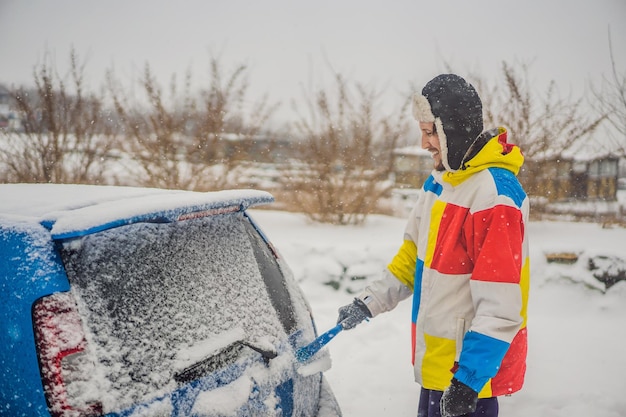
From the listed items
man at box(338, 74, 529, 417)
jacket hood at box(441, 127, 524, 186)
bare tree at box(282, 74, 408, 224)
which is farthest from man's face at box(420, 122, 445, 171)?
bare tree at box(282, 74, 408, 224)

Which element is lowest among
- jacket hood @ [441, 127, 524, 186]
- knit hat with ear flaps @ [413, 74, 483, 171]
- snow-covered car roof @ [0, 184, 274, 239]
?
snow-covered car roof @ [0, 184, 274, 239]

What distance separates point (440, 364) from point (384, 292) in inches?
20.9

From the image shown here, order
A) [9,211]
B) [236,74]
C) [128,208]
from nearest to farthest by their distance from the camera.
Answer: [128,208], [9,211], [236,74]

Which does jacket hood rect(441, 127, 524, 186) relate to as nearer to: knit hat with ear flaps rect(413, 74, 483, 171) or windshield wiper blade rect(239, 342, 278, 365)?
knit hat with ear flaps rect(413, 74, 483, 171)

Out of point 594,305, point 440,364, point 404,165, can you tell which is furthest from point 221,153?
point 440,364

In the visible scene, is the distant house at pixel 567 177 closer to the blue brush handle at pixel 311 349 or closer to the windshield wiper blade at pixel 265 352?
the blue brush handle at pixel 311 349

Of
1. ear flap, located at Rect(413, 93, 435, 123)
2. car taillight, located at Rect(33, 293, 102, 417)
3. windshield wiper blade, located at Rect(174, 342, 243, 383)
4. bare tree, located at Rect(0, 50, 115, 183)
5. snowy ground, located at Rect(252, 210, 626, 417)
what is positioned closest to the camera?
car taillight, located at Rect(33, 293, 102, 417)

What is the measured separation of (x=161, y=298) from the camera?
1337mm

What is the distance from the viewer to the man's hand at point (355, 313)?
2296 mm

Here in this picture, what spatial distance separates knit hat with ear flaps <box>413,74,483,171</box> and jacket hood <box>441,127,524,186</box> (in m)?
0.05

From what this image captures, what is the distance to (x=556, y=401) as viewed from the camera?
3.37 m

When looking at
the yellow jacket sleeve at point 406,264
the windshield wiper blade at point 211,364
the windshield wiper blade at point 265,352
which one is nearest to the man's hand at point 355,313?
the yellow jacket sleeve at point 406,264

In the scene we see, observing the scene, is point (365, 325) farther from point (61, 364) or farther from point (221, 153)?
point (221, 153)

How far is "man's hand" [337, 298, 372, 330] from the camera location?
2.30 meters
